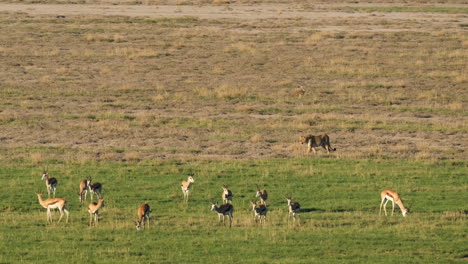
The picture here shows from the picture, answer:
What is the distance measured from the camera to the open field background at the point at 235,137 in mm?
18703

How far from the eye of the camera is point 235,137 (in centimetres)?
3250

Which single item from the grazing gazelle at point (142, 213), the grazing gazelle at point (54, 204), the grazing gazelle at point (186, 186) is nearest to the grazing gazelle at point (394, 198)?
the grazing gazelle at point (186, 186)

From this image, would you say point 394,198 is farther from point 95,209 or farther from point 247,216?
point 95,209

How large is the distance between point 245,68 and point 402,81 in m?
9.29

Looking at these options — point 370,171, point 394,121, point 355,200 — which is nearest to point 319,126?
point 394,121

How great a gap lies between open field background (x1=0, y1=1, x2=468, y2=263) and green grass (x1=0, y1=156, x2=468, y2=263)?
6cm

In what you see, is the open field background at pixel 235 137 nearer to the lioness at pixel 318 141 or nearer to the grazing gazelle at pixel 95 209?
the grazing gazelle at pixel 95 209

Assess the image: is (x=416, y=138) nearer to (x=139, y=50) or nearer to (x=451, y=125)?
(x=451, y=125)

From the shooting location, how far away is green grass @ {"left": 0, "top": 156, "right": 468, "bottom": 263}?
58.2 ft

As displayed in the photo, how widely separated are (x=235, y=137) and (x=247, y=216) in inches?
457

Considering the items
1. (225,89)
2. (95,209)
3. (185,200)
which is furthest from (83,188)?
(225,89)

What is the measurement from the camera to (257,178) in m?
25.9

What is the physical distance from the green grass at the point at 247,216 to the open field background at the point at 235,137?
6 cm

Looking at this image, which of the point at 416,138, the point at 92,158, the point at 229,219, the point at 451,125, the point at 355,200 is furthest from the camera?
the point at 451,125
